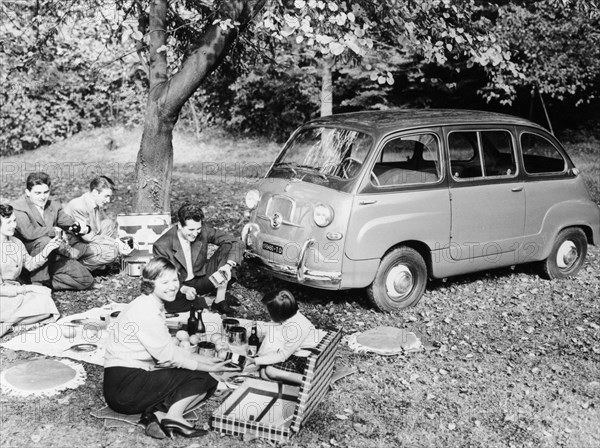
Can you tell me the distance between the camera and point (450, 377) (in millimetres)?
5941

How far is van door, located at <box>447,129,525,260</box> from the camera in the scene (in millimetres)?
7570

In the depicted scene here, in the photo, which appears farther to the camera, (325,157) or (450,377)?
(325,157)

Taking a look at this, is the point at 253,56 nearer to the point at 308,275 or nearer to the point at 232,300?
the point at 232,300

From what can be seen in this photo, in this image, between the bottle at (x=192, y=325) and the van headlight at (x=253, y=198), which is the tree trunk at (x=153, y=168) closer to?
the van headlight at (x=253, y=198)

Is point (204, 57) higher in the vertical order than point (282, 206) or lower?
higher

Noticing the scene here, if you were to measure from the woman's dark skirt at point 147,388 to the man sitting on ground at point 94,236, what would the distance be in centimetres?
350

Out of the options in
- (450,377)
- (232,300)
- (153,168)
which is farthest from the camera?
(153,168)

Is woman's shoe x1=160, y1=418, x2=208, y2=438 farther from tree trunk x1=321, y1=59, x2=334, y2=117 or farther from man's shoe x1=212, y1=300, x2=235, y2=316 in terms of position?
tree trunk x1=321, y1=59, x2=334, y2=117

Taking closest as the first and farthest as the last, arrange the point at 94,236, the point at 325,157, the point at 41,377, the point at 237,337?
the point at 41,377
the point at 237,337
the point at 325,157
the point at 94,236

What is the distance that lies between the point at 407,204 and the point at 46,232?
155 inches

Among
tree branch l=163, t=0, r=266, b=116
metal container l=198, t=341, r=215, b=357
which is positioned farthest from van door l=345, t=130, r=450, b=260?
tree branch l=163, t=0, r=266, b=116

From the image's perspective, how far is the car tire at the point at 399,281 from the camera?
7184 mm

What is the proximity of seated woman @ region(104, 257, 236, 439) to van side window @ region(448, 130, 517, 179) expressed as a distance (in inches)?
162

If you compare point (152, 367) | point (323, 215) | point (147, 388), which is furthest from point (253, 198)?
point (147, 388)
